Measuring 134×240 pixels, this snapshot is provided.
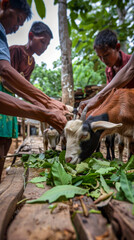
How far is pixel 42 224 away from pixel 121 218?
0.34m

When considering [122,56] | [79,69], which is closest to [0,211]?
[122,56]

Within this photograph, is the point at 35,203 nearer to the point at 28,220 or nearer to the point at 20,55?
the point at 28,220

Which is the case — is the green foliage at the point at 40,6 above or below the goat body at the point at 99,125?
above

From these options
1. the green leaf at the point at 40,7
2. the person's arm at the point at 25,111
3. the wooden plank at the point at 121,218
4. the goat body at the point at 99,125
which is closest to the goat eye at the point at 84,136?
the goat body at the point at 99,125

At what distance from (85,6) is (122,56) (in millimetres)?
2288

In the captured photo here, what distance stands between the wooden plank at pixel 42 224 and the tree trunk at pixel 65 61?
350cm

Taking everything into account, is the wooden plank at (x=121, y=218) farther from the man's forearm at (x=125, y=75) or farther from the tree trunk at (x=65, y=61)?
the tree trunk at (x=65, y=61)

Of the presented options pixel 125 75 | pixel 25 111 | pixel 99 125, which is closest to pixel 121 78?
pixel 125 75

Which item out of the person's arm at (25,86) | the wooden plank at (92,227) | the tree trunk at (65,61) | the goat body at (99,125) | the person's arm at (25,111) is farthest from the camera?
the tree trunk at (65,61)

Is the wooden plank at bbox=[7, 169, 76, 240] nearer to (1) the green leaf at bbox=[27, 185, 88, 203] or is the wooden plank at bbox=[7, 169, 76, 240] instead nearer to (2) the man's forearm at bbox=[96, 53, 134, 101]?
(1) the green leaf at bbox=[27, 185, 88, 203]

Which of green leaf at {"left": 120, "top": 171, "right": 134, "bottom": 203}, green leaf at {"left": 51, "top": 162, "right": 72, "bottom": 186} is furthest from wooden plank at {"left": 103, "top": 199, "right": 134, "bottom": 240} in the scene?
green leaf at {"left": 51, "top": 162, "right": 72, "bottom": 186}

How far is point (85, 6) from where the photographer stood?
15.8 ft

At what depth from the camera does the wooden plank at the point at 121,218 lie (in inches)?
24.5

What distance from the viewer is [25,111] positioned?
74.9 inches
